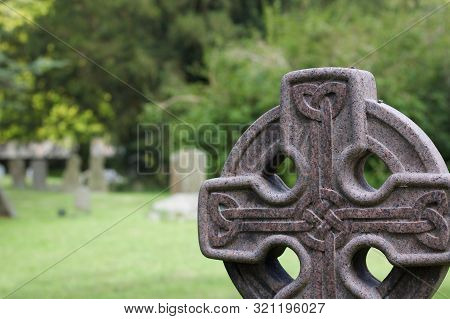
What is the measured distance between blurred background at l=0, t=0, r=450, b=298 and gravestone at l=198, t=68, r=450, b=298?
2671 millimetres

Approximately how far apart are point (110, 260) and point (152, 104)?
13091 millimetres

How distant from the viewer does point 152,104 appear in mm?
22969

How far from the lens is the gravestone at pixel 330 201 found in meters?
4.45

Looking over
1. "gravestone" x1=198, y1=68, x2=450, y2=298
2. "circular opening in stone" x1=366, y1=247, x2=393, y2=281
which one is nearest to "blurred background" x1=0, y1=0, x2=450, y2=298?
"circular opening in stone" x1=366, y1=247, x2=393, y2=281

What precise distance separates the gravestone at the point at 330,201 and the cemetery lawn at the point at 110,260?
2.54 meters

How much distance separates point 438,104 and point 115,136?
48.7 ft

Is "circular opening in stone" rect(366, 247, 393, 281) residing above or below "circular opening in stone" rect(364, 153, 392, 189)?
below

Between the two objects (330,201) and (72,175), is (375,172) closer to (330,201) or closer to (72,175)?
(330,201)

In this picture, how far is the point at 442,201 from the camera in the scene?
4375 mm

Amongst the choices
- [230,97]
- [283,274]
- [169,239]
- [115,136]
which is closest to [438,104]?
[230,97]

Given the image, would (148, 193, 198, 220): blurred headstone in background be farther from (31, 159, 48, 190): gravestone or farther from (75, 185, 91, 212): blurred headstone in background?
(31, 159, 48, 190): gravestone

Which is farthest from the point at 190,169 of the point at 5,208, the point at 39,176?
the point at 39,176

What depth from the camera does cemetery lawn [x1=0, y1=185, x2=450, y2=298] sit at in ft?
26.2

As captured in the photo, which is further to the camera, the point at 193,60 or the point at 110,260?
the point at 193,60
